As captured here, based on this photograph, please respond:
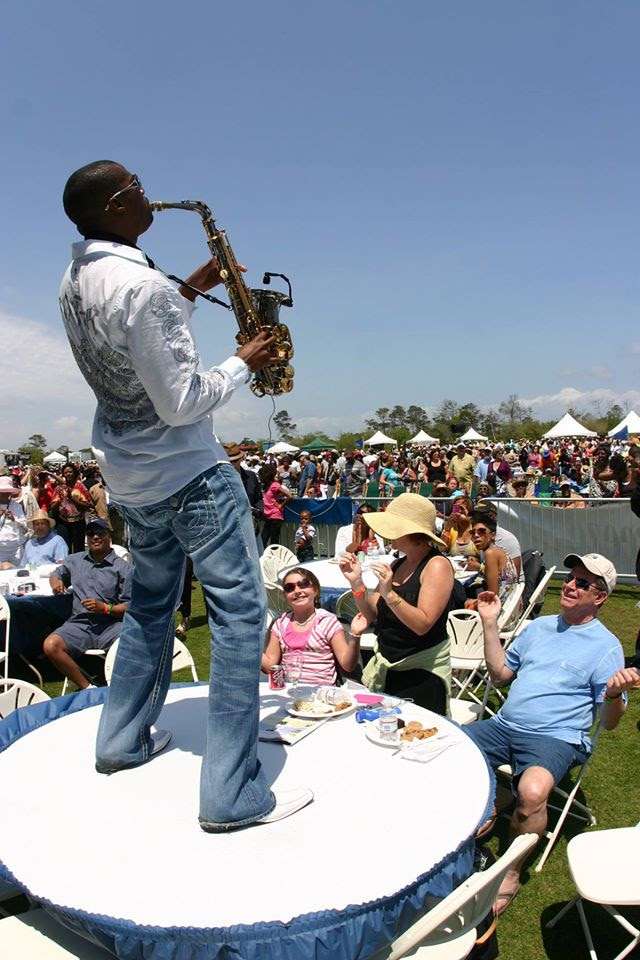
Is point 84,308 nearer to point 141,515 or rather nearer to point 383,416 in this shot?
point 141,515

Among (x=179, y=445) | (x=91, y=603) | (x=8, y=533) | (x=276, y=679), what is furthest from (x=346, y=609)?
(x=8, y=533)

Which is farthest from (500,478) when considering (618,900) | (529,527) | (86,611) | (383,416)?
(383,416)

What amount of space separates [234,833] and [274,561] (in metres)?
5.91

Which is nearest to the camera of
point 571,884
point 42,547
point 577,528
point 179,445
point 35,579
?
point 179,445

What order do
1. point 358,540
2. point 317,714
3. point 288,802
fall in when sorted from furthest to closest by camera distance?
point 358,540, point 317,714, point 288,802

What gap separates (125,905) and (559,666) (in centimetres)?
246

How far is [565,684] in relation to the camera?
11.5 ft

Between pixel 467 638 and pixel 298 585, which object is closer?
pixel 298 585

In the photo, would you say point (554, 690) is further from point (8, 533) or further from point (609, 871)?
point (8, 533)

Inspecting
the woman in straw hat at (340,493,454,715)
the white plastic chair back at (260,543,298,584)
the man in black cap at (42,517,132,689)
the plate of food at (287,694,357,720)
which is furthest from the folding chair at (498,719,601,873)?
the white plastic chair back at (260,543,298,584)

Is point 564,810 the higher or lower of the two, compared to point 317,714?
lower

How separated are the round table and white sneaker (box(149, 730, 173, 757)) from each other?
4cm

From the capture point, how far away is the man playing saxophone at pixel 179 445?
212 centimetres

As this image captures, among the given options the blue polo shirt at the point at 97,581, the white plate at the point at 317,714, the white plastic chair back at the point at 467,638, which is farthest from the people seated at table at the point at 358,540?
the white plate at the point at 317,714
